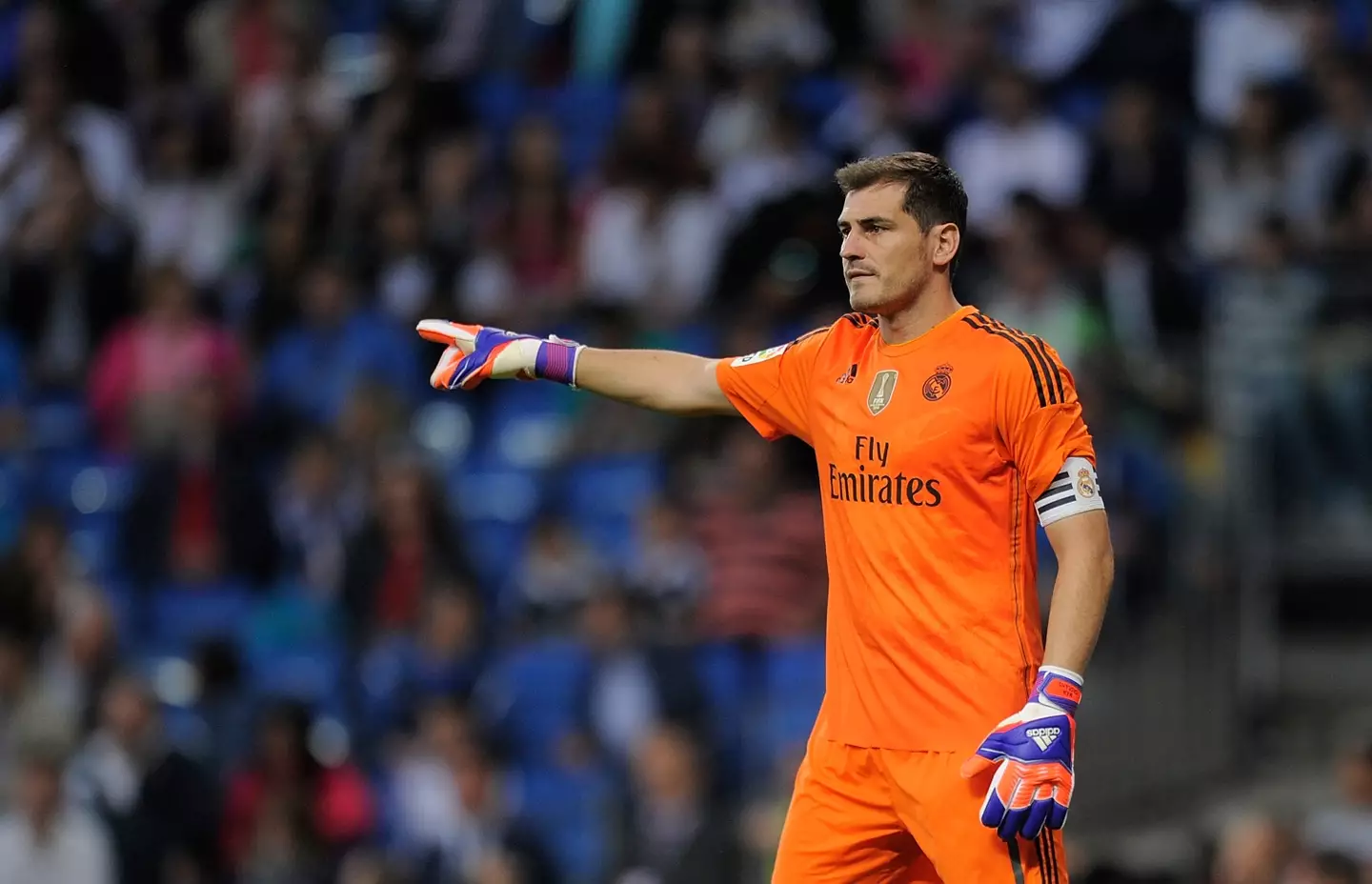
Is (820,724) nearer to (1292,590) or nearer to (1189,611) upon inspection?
(1189,611)

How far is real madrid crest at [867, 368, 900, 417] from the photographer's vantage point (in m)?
5.01

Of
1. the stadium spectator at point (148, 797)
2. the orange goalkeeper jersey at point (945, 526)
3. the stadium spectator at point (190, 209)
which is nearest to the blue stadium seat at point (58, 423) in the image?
the stadium spectator at point (190, 209)

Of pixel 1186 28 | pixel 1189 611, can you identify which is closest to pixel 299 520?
pixel 1189 611

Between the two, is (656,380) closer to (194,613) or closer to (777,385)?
(777,385)

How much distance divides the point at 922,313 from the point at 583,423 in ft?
18.9

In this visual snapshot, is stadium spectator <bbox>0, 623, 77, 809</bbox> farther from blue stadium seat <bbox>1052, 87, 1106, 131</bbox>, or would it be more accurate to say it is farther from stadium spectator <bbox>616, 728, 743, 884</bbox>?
blue stadium seat <bbox>1052, 87, 1106, 131</bbox>

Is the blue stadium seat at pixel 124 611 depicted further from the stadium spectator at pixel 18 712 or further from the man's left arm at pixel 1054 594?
the man's left arm at pixel 1054 594

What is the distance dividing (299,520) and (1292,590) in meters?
5.00

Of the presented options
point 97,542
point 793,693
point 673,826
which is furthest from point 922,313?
point 97,542

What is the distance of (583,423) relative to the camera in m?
10.7

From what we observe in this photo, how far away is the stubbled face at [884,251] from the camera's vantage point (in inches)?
195

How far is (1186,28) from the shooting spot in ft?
36.8

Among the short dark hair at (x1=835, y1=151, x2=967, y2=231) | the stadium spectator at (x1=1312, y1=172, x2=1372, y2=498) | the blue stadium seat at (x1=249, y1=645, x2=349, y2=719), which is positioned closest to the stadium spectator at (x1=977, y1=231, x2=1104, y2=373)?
the stadium spectator at (x1=1312, y1=172, x2=1372, y2=498)

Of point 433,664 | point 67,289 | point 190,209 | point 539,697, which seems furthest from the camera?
point 190,209
